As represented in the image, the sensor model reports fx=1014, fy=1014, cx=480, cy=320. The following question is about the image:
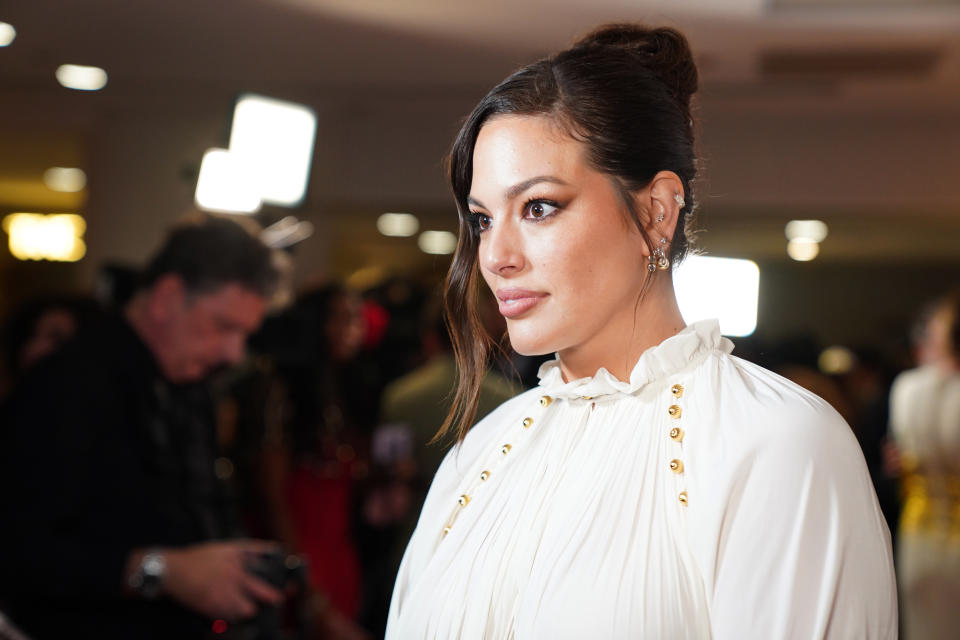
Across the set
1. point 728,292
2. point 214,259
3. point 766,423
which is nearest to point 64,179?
point 728,292

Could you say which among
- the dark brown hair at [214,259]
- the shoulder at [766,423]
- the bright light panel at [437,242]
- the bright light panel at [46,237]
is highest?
the bright light panel at [437,242]

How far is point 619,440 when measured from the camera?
3.52ft

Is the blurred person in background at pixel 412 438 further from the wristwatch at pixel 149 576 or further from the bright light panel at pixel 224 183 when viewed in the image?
the wristwatch at pixel 149 576

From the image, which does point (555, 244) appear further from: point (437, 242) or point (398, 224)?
point (437, 242)

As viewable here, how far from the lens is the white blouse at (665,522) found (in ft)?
2.92

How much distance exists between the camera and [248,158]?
3.55 meters

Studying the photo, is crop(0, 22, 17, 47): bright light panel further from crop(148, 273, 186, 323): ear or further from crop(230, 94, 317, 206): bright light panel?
crop(148, 273, 186, 323): ear

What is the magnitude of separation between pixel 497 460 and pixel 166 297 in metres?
1.41

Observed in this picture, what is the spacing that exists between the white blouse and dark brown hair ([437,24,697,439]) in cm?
13

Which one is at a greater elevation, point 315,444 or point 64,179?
point 64,179

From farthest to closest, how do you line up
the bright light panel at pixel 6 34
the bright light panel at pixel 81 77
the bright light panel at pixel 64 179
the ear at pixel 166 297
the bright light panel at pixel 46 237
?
the bright light panel at pixel 46 237 → the bright light panel at pixel 64 179 → the bright light panel at pixel 81 77 → the bright light panel at pixel 6 34 → the ear at pixel 166 297

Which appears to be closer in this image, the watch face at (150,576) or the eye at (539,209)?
the eye at (539,209)

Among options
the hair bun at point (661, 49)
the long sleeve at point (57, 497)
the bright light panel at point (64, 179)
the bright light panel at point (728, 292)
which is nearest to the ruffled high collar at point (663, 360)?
the hair bun at point (661, 49)

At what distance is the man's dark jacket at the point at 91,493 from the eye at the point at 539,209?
1.30 metres
